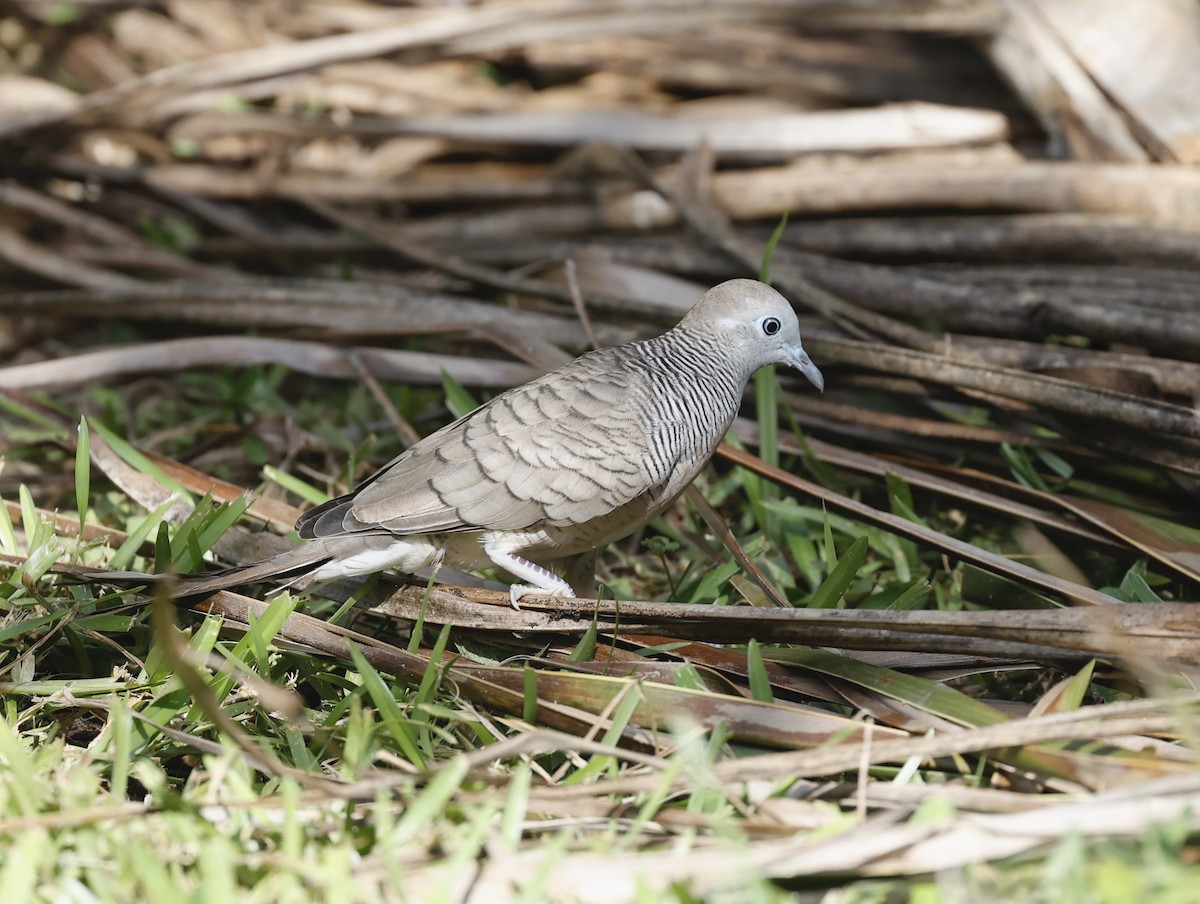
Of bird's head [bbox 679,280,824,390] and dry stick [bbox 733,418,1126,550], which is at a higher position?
bird's head [bbox 679,280,824,390]

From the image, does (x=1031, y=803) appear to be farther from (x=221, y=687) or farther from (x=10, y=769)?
(x=10, y=769)

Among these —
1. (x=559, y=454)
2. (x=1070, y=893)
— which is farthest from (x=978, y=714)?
(x=559, y=454)

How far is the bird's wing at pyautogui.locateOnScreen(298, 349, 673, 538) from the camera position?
301 cm

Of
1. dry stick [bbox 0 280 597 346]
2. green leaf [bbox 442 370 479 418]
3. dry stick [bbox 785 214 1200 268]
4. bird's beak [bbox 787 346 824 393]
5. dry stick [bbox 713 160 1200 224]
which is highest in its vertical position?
dry stick [bbox 713 160 1200 224]

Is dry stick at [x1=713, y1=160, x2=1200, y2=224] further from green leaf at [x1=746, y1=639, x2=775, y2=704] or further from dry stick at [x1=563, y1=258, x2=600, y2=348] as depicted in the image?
green leaf at [x1=746, y1=639, x2=775, y2=704]

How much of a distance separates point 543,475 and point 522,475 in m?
0.06

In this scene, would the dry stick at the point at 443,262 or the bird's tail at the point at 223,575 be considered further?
the dry stick at the point at 443,262

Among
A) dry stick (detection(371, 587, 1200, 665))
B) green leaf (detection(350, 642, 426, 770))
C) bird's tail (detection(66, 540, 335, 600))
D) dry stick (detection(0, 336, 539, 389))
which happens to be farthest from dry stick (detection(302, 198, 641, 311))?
green leaf (detection(350, 642, 426, 770))

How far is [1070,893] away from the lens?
6.23 feet

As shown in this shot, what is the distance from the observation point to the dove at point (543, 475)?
3.01m

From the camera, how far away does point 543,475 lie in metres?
3.03

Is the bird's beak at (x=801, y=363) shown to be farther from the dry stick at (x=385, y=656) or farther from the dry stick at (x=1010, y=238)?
the dry stick at (x=1010, y=238)

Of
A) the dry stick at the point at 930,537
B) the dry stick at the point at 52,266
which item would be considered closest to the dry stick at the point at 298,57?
the dry stick at the point at 52,266

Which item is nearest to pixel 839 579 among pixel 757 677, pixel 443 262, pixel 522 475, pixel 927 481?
pixel 757 677
